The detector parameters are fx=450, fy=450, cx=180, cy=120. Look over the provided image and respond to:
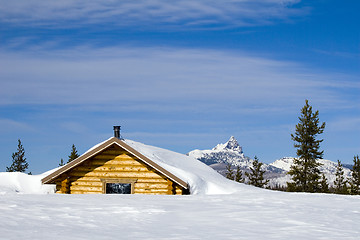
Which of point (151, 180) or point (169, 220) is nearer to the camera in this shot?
point (169, 220)

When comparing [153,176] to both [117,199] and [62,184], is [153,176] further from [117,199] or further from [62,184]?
[117,199]

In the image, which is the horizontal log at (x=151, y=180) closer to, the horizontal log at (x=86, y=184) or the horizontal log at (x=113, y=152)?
the horizontal log at (x=113, y=152)

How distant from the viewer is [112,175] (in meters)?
20.7

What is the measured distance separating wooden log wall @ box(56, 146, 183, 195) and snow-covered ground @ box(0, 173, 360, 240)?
10.9 meters

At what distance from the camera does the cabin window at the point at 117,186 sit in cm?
2064

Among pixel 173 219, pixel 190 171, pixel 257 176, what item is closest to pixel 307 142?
pixel 257 176

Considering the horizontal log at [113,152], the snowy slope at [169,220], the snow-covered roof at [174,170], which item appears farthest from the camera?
the horizontal log at [113,152]

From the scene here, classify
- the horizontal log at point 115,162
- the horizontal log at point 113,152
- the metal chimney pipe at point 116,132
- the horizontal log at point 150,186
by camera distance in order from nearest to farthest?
1. the horizontal log at point 150,186
2. the horizontal log at point 115,162
3. the horizontal log at point 113,152
4. the metal chimney pipe at point 116,132

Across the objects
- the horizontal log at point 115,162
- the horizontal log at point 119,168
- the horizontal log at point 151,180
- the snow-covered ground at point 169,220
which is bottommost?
the snow-covered ground at point 169,220

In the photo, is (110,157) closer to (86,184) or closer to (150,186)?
(86,184)

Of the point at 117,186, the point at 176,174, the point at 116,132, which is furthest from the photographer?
the point at 117,186

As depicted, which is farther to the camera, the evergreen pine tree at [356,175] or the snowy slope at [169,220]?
the evergreen pine tree at [356,175]

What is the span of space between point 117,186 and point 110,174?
2.82 metres

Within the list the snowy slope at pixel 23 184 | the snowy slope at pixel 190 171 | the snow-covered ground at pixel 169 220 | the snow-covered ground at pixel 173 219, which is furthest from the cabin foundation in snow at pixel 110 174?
the snow-covered ground at pixel 169 220
